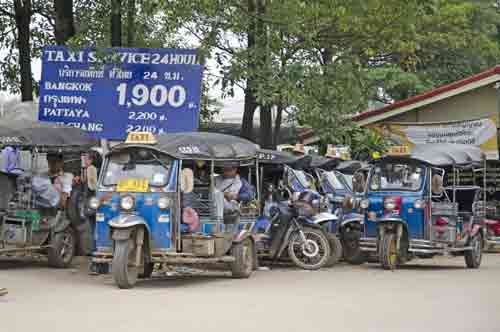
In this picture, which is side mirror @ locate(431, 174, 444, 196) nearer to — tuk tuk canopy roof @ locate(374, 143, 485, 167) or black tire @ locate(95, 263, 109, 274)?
tuk tuk canopy roof @ locate(374, 143, 485, 167)

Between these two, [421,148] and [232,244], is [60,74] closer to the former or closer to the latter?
[232,244]

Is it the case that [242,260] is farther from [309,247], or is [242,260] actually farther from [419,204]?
[419,204]

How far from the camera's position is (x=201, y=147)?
13.0m

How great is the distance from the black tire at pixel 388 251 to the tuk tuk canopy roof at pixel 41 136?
5507 mm

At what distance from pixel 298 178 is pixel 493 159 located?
716cm

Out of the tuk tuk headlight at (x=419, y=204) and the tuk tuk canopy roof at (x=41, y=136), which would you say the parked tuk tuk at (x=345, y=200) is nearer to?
the tuk tuk headlight at (x=419, y=204)

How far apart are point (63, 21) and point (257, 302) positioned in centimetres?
1081

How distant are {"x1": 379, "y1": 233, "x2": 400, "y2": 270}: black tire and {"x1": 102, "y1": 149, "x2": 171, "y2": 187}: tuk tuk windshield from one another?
483 centimetres

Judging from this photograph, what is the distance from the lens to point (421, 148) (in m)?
17.0

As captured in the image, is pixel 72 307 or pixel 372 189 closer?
pixel 72 307

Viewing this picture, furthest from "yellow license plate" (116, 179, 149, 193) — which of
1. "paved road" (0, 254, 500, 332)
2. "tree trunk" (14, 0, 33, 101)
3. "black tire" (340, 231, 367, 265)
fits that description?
"tree trunk" (14, 0, 33, 101)

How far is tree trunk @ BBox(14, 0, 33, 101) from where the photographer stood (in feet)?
69.3

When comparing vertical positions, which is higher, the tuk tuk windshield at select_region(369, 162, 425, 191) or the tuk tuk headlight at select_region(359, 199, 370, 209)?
the tuk tuk windshield at select_region(369, 162, 425, 191)

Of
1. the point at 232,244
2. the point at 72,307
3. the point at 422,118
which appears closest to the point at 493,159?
the point at 422,118
